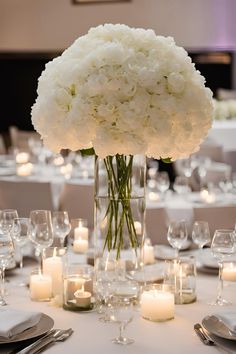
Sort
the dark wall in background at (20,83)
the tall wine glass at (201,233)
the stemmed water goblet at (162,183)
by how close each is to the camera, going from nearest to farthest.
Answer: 1. the tall wine glass at (201,233)
2. the stemmed water goblet at (162,183)
3. the dark wall in background at (20,83)

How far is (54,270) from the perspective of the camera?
9.52 feet

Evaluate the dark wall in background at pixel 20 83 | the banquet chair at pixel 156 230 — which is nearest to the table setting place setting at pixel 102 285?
the banquet chair at pixel 156 230

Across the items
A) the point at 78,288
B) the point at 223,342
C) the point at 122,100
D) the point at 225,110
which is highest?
the point at 225,110

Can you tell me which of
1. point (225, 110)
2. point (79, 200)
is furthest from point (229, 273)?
point (225, 110)

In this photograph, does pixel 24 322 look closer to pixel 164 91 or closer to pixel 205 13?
pixel 164 91

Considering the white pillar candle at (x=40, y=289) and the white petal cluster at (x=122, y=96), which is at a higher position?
the white petal cluster at (x=122, y=96)

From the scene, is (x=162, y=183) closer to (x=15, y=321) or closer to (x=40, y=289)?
(x=40, y=289)

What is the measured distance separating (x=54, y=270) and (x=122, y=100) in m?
0.75

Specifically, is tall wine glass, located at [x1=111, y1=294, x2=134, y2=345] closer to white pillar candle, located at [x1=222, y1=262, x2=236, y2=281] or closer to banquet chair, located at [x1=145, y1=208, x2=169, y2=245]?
white pillar candle, located at [x1=222, y1=262, x2=236, y2=281]

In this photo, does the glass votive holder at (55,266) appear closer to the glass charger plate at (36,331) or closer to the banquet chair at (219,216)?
the glass charger plate at (36,331)

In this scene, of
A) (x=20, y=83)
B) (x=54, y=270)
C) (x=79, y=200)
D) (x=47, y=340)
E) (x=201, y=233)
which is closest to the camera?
(x=47, y=340)

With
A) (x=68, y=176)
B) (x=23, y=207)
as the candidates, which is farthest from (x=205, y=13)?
(x=23, y=207)

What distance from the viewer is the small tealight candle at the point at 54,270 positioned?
2.88m

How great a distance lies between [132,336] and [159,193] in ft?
8.73
